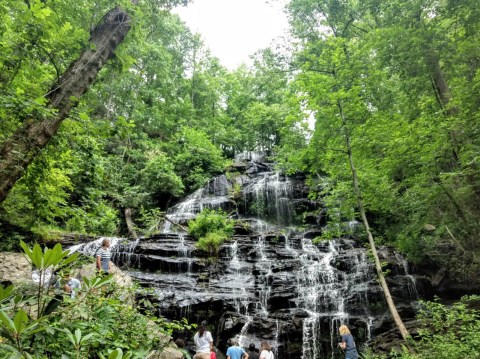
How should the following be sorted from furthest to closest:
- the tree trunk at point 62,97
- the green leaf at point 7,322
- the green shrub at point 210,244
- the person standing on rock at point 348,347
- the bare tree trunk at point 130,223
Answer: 1. the bare tree trunk at point 130,223
2. the green shrub at point 210,244
3. the person standing on rock at point 348,347
4. the tree trunk at point 62,97
5. the green leaf at point 7,322

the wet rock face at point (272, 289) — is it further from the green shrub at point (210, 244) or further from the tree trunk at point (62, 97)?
the tree trunk at point (62, 97)

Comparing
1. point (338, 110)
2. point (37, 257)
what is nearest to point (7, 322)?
point (37, 257)

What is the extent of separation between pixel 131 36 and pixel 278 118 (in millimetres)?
23103

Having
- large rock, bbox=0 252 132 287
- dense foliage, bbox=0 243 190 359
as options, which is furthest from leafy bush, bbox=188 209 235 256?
dense foliage, bbox=0 243 190 359

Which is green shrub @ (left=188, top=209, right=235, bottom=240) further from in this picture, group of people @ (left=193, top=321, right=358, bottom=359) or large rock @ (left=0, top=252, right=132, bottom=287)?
group of people @ (left=193, top=321, right=358, bottom=359)

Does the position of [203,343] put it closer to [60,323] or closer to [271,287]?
[60,323]

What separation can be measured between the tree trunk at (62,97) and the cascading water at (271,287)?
25.7ft

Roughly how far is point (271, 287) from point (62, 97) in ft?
31.9

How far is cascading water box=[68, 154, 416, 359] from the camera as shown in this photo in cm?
974

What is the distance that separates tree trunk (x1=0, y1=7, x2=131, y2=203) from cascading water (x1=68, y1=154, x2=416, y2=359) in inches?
308

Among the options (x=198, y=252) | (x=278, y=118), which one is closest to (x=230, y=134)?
(x=278, y=118)

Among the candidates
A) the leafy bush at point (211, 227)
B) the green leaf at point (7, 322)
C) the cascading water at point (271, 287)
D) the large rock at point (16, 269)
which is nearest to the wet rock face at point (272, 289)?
the cascading water at point (271, 287)

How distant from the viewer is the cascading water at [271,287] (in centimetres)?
974

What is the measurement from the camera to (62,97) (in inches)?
178
